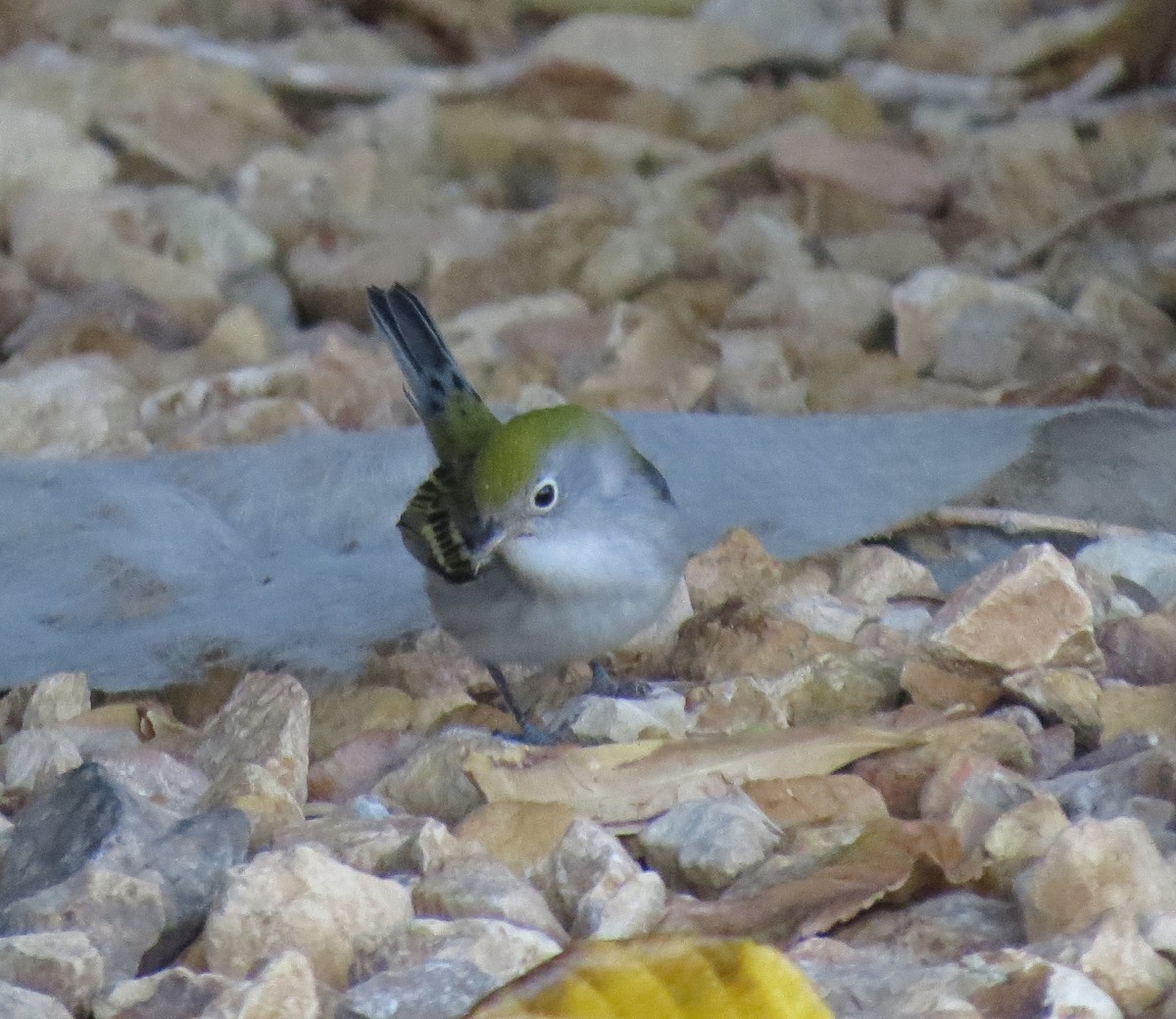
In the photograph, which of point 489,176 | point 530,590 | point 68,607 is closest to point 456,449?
point 530,590

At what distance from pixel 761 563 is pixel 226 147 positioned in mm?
3874

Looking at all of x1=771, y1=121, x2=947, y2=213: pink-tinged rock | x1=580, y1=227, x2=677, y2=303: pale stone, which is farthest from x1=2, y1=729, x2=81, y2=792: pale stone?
x1=771, y1=121, x2=947, y2=213: pink-tinged rock

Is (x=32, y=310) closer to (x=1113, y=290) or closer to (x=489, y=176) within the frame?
(x=489, y=176)

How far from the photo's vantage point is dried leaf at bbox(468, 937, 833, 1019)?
7.40 ft

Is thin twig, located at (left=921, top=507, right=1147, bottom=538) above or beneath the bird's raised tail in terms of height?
beneath

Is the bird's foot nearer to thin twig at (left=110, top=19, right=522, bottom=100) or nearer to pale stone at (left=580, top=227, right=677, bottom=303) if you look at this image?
pale stone at (left=580, top=227, right=677, bottom=303)

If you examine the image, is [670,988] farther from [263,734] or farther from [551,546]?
[551,546]

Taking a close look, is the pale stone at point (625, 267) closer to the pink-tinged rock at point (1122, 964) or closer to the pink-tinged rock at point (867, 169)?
the pink-tinged rock at point (867, 169)

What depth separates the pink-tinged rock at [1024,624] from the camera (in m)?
3.58

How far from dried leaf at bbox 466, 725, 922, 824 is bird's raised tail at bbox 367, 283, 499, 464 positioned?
1.24m

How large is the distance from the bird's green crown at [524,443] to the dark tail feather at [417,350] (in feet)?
1.66

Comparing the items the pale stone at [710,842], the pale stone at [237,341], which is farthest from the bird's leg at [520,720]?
the pale stone at [237,341]

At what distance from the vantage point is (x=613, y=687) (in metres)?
3.96

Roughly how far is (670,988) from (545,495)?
182 cm
